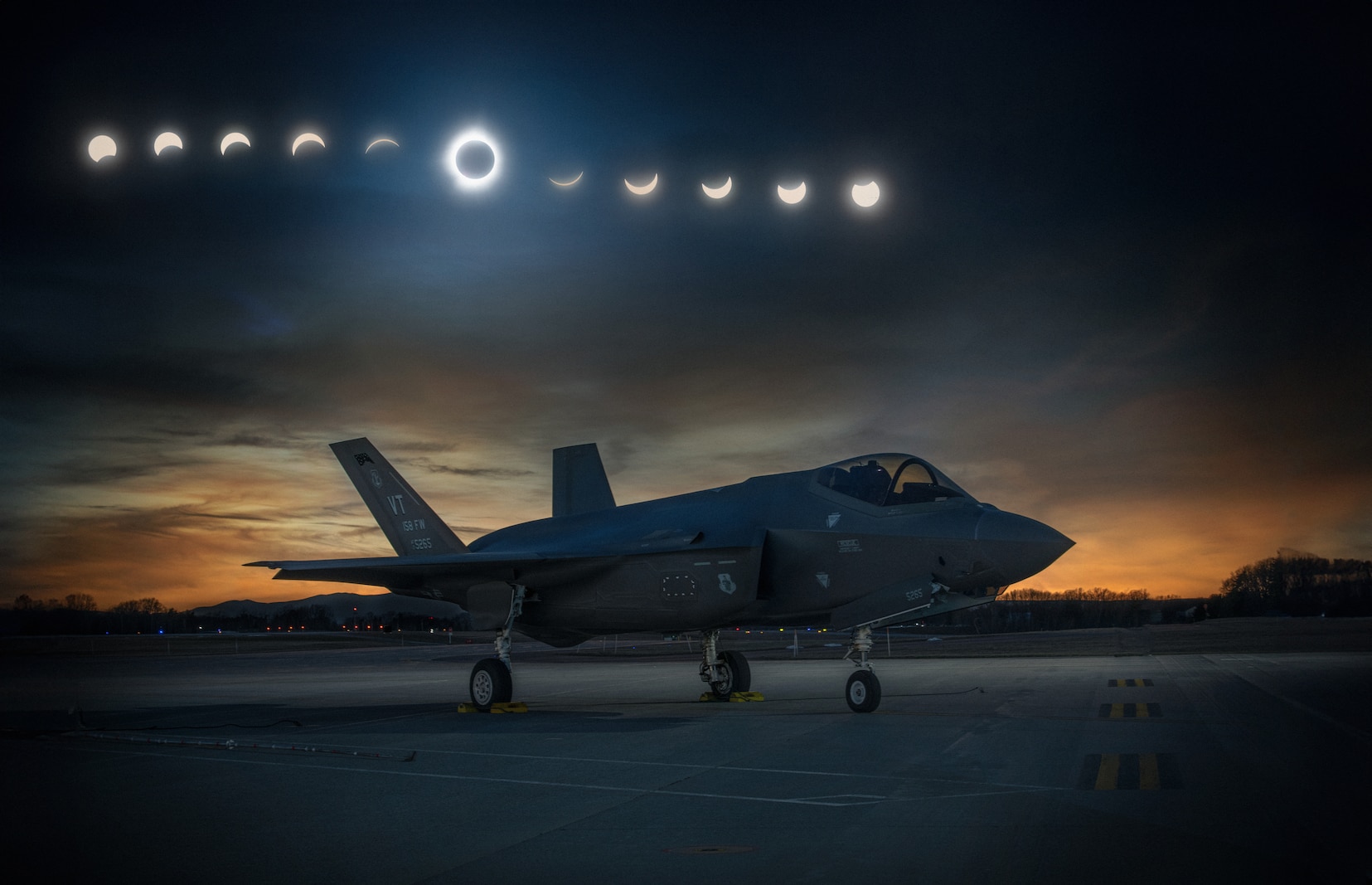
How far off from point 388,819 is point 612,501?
40.9 feet

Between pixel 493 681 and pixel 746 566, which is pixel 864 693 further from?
pixel 493 681

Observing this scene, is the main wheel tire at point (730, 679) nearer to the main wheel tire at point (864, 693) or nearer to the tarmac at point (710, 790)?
the tarmac at point (710, 790)

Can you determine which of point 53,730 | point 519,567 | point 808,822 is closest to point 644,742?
point 808,822

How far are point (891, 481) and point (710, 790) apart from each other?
6.68 metres

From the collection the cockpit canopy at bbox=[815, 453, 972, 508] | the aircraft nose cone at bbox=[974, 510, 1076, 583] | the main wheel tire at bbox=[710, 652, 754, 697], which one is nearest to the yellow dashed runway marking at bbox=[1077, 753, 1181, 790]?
the aircraft nose cone at bbox=[974, 510, 1076, 583]

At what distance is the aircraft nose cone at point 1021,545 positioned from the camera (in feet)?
38.3

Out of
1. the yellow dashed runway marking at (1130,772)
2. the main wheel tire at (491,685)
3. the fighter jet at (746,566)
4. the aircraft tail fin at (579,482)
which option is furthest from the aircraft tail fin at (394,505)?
the yellow dashed runway marking at (1130,772)

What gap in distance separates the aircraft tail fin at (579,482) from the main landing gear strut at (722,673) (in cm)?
392

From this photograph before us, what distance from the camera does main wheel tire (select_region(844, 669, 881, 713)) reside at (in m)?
12.7

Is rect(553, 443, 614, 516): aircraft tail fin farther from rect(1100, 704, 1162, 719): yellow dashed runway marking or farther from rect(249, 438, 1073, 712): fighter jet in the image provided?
rect(1100, 704, 1162, 719): yellow dashed runway marking

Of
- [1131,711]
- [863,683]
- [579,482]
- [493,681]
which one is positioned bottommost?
[1131,711]

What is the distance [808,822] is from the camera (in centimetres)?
618

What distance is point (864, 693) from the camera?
12781mm

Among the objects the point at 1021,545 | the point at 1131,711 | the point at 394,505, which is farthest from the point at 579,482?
the point at 1131,711
